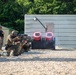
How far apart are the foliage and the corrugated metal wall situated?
14178 millimetres

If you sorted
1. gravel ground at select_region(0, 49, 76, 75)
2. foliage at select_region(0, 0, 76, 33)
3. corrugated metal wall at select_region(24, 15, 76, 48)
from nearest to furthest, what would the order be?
1. gravel ground at select_region(0, 49, 76, 75)
2. corrugated metal wall at select_region(24, 15, 76, 48)
3. foliage at select_region(0, 0, 76, 33)

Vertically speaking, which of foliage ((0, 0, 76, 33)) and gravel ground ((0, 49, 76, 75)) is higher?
foliage ((0, 0, 76, 33))

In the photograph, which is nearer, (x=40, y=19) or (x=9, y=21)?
(x=40, y=19)

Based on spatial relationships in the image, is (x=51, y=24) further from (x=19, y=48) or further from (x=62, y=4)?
(x=62, y=4)

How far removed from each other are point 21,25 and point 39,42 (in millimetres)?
19504

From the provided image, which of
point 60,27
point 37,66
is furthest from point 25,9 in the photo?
point 37,66

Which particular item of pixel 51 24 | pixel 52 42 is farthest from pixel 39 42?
pixel 51 24

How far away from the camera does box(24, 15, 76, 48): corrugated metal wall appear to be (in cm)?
2586

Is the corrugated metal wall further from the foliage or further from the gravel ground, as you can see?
the foliage

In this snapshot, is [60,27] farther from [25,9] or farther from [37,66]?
[25,9]

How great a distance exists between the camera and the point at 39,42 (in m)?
23.3

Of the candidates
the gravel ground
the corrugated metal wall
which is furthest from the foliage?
the gravel ground

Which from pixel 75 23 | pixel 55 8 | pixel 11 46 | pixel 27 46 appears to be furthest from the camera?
pixel 55 8

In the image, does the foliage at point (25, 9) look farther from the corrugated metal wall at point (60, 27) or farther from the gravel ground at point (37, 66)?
the gravel ground at point (37, 66)
